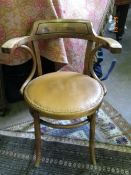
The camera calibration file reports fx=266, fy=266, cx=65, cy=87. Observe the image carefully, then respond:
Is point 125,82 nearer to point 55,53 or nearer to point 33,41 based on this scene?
point 55,53

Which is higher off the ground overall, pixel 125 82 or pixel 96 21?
pixel 96 21

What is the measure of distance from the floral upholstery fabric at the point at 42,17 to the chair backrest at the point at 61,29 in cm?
10

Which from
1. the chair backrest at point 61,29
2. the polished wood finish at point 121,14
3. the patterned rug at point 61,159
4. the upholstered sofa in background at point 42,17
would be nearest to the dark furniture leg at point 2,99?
the upholstered sofa in background at point 42,17

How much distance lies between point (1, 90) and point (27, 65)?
0.28m

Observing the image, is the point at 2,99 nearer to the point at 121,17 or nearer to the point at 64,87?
the point at 64,87

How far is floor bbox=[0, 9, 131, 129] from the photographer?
2094 millimetres

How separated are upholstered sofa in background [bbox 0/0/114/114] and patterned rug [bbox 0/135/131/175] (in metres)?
0.46

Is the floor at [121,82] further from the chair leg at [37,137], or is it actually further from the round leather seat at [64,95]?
the chair leg at [37,137]

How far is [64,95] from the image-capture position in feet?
4.76

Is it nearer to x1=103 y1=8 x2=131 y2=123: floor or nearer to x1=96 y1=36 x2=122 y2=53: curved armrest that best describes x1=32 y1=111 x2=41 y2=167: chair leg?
x1=96 y1=36 x2=122 y2=53: curved armrest

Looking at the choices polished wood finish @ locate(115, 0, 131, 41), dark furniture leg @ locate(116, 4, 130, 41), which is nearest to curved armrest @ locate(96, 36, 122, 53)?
polished wood finish @ locate(115, 0, 131, 41)

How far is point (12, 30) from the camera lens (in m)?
1.74

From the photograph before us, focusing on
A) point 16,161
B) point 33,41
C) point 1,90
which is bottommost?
point 16,161

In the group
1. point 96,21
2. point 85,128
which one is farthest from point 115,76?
point 85,128
